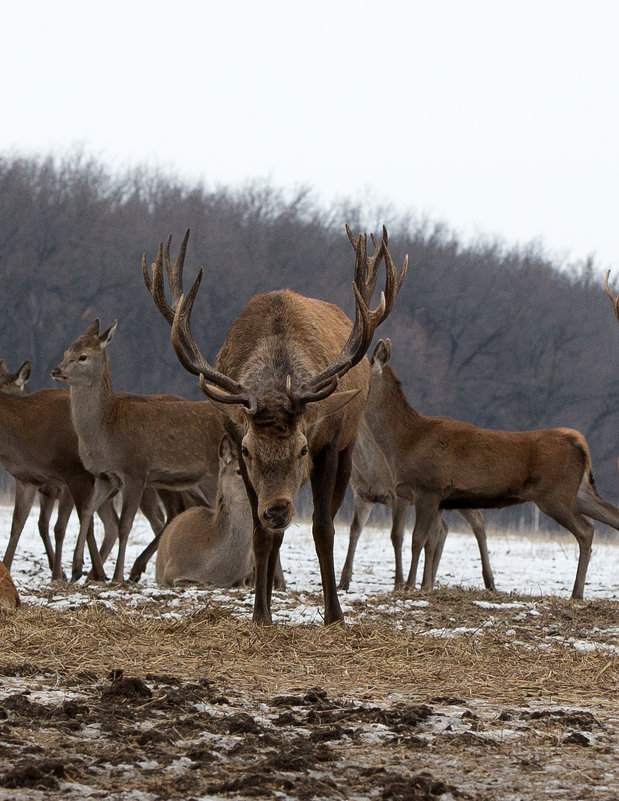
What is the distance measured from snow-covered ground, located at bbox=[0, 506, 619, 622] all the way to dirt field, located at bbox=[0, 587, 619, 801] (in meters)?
1.38

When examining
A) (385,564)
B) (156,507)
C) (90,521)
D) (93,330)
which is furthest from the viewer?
(385,564)

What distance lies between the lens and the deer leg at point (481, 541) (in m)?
11.9

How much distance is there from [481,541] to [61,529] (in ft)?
13.7

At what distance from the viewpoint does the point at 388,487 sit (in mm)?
12445

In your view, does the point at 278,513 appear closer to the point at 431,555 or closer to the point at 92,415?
the point at 92,415

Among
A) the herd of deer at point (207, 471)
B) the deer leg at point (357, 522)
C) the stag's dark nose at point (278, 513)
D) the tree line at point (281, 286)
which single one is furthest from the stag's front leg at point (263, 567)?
the tree line at point (281, 286)

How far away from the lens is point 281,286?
3791 cm

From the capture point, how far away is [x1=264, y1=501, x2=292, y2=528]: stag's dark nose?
6.13 m

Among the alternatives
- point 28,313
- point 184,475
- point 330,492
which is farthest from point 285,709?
point 28,313

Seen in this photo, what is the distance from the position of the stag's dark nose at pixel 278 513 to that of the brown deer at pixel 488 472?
5.31 meters

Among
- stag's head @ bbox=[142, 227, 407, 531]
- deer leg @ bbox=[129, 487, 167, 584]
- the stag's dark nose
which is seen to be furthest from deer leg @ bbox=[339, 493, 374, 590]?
the stag's dark nose

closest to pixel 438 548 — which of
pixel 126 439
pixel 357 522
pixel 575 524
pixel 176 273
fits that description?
pixel 357 522

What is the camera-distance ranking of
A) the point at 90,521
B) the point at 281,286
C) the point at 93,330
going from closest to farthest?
the point at 90,521
the point at 93,330
the point at 281,286

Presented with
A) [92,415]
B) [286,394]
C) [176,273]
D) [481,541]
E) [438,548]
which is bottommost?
[438,548]
